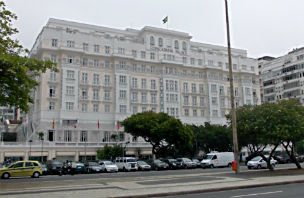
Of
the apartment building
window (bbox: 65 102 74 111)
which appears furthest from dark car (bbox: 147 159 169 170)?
the apartment building

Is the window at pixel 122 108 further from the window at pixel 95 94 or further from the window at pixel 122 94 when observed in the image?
the window at pixel 95 94

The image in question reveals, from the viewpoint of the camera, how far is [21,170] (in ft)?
98.0

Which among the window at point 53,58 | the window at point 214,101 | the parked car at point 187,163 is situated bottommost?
the parked car at point 187,163

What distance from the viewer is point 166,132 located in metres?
53.1

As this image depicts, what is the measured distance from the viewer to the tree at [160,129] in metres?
52.8

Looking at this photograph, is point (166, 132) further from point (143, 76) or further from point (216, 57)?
point (216, 57)

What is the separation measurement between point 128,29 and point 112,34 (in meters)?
5.90

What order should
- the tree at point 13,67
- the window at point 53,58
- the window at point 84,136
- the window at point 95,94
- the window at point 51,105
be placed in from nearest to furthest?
the tree at point 13,67 < the window at point 51,105 < the window at point 84,136 < the window at point 53,58 < the window at point 95,94

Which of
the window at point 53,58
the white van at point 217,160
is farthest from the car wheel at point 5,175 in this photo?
the window at point 53,58

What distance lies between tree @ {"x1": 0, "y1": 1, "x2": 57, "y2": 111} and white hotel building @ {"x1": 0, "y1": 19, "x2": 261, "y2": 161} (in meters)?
38.4

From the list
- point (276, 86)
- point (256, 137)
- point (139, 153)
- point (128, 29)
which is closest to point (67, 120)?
point (139, 153)

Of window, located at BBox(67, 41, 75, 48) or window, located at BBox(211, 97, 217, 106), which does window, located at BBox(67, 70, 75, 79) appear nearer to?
window, located at BBox(67, 41, 75, 48)

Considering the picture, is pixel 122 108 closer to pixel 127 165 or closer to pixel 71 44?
pixel 71 44

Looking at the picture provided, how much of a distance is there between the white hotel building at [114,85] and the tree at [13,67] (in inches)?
1512
